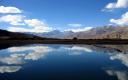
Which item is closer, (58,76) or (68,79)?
(68,79)

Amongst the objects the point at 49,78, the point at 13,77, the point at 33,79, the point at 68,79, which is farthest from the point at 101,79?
the point at 13,77

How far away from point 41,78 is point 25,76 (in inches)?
74.2

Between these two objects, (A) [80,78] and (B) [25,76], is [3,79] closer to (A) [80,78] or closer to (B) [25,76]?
(B) [25,76]

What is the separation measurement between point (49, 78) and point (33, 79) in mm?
1507

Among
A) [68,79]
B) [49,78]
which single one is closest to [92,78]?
[68,79]

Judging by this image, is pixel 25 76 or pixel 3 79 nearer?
pixel 3 79

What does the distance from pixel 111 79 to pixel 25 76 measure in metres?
7.90

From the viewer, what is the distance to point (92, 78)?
2242cm

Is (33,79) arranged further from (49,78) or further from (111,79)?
(111,79)

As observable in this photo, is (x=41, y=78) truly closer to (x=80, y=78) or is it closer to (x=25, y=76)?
Result: (x=25, y=76)

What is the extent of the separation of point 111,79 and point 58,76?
494 centimetres

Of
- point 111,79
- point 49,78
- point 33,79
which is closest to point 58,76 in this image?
point 49,78

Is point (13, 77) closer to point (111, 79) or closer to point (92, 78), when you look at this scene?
point (92, 78)

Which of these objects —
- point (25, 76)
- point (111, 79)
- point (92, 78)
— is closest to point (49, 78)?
point (25, 76)
